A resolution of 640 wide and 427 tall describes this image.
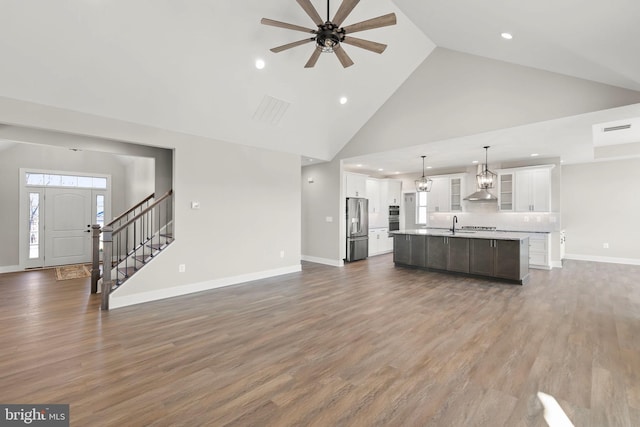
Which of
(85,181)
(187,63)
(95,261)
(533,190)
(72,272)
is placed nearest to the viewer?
(187,63)

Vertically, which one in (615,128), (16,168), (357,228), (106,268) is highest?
(615,128)

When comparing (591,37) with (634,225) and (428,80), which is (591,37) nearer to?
(428,80)

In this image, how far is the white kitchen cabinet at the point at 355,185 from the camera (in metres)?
7.97

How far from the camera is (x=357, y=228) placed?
318 inches

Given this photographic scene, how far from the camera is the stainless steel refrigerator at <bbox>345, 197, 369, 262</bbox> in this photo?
785 centimetres

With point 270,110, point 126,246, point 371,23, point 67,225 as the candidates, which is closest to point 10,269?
point 67,225

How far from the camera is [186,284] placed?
16.1ft

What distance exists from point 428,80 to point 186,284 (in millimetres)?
5703

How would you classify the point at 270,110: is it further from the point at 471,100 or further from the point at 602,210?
the point at 602,210

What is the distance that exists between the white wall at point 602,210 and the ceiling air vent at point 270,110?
883cm

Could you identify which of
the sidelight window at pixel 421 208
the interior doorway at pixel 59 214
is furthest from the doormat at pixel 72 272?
the sidelight window at pixel 421 208

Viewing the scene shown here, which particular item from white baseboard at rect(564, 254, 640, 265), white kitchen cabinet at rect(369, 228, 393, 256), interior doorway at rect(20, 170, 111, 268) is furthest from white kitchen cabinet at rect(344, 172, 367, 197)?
interior doorway at rect(20, 170, 111, 268)

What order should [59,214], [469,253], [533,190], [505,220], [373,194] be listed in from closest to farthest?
[469,253] < [59,214] < [533,190] < [505,220] < [373,194]

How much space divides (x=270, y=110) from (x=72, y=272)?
236 inches
